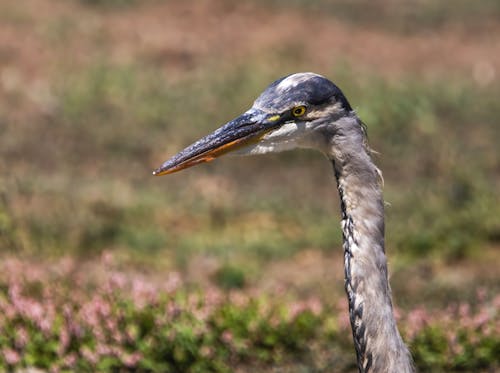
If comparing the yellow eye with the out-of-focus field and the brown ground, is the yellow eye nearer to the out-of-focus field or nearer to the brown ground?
the out-of-focus field

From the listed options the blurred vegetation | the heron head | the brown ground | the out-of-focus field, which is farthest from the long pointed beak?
the brown ground

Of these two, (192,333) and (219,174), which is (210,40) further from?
(192,333)

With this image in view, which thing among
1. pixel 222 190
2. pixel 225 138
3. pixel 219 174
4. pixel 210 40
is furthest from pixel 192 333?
pixel 210 40

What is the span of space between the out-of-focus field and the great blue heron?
1069 millimetres

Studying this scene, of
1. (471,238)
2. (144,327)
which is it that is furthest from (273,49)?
(144,327)

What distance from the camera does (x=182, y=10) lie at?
20531mm

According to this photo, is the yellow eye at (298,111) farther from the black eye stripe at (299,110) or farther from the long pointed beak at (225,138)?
the long pointed beak at (225,138)

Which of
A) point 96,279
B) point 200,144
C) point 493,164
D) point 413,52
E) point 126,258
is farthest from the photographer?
point 413,52

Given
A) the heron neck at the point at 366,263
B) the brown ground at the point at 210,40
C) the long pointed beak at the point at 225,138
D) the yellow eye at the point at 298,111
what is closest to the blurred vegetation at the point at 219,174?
the brown ground at the point at 210,40

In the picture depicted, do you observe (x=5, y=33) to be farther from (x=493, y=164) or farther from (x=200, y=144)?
(x=200, y=144)

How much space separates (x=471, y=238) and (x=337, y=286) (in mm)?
1879

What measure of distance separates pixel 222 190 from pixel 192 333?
5.68 meters

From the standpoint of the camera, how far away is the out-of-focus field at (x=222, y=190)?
6.52 metres

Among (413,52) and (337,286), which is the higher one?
(413,52)
